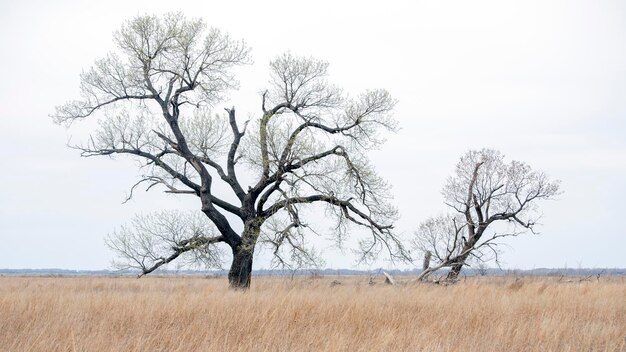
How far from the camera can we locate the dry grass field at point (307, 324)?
752 centimetres

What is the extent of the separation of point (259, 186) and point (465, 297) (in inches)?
386

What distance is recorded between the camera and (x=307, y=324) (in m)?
9.24

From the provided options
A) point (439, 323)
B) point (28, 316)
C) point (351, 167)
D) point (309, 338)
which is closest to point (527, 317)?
point (439, 323)

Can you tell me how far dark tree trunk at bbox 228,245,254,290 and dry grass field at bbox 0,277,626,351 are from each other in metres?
9.18

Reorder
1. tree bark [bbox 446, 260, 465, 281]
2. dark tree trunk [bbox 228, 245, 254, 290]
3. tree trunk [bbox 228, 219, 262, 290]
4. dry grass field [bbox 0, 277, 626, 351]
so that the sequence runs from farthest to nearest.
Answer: tree bark [bbox 446, 260, 465, 281], dark tree trunk [bbox 228, 245, 254, 290], tree trunk [bbox 228, 219, 262, 290], dry grass field [bbox 0, 277, 626, 351]

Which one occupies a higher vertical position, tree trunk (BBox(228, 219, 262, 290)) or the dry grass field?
tree trunk (BBox(228, 219, 262, 290))

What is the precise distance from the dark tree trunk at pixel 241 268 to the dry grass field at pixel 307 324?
9.18 metres

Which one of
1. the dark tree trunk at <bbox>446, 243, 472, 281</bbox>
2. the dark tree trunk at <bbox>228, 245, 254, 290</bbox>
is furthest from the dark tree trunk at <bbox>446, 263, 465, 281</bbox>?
the dark tree trunk at <bbox>228, 245, 254, 290</bbox>

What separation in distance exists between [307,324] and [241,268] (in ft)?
40.2

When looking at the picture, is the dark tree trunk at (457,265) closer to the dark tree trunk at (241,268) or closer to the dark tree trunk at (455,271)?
Answer: the dark tree trunk at (455,271)

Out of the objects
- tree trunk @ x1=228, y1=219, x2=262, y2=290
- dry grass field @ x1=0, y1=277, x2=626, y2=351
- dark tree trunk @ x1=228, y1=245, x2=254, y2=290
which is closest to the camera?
dry grass field @ x1=0, y1=277, x2=626, y2=351

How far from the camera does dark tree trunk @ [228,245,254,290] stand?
2120 cm

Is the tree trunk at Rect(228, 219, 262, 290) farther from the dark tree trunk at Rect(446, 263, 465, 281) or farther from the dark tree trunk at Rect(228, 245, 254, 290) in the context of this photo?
the dark tree trunk at Rect(446, 263, 465, 281)

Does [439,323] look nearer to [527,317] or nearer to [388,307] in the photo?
[388,307]
